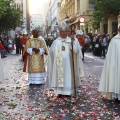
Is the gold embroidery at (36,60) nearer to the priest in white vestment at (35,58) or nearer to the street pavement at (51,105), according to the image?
the priest in white vestment at (35,58)

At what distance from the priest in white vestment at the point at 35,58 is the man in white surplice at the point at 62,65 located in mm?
2285

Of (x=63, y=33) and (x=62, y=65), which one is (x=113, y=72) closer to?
(x=62, y=65)

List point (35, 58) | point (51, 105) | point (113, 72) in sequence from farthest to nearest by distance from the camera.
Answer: point (35, 58) < point (113, 72) < point (51, 105)

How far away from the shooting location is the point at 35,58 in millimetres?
11812

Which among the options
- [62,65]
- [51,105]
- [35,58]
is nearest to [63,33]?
[62,65]

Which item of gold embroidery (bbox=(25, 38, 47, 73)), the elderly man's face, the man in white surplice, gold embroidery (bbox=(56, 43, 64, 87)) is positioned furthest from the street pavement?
the elderly man's face

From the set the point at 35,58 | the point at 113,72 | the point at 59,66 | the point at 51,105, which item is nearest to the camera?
the point at 51,105

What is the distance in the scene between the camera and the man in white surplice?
361 inches

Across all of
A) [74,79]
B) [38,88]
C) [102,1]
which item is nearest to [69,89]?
[74,79]

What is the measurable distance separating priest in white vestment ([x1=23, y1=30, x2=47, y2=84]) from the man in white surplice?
2285 millimetres

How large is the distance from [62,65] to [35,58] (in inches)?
108

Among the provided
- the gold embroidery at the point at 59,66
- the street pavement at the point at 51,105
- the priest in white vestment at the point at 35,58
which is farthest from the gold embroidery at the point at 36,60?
the gold embroidery at the point at 59,66

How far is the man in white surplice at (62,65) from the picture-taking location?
9180mm

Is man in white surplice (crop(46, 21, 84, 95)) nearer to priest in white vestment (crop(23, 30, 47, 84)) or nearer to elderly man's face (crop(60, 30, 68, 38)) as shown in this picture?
elderly man's face (crop(60, 30, 68, 38))
